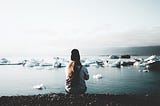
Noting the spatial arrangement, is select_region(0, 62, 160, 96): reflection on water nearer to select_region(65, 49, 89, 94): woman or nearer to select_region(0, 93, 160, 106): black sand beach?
select_region(65, 49, 89, 94): woman

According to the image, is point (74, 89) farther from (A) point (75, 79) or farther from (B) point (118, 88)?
(B) point (118, 88)

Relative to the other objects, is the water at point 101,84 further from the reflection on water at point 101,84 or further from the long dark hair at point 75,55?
the long dark hair at point 75,55

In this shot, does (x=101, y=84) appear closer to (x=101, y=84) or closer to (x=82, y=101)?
(x=101, y=84)

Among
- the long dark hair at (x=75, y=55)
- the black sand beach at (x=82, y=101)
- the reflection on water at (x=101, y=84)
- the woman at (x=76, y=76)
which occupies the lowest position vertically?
the reflection on water at (x=101, y=84)

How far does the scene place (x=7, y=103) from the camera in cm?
927

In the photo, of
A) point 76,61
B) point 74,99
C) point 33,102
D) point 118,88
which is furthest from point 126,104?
point 118,88

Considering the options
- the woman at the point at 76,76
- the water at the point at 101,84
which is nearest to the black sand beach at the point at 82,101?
the woman at the point at 76,76

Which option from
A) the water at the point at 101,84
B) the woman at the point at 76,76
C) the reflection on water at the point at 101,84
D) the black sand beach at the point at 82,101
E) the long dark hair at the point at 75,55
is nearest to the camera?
the black sand beach at the point at 82,101

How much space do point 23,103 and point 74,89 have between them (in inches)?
72.2

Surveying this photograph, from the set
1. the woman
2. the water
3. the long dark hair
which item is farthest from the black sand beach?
the water

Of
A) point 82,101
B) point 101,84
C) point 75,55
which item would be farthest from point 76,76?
point 101,84

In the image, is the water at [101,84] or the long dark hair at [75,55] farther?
the water at [101,84]

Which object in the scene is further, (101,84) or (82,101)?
(101,84)

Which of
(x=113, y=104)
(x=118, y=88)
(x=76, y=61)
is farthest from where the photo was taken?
(x=118, y=88)
